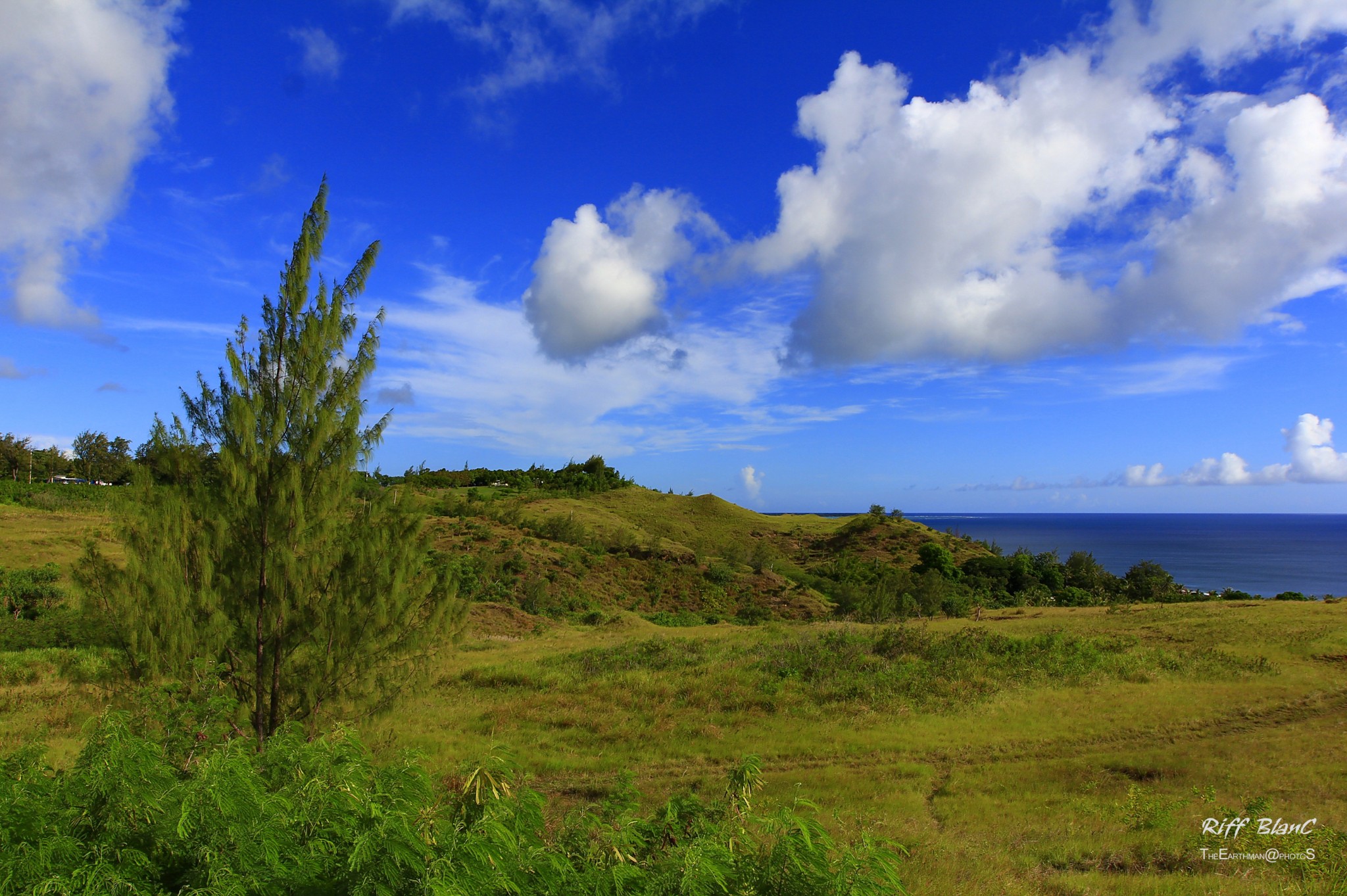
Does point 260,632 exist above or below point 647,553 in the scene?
above

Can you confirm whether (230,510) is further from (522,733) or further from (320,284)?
(522,733)

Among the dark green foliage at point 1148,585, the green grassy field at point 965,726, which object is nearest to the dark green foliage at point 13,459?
the green grassy field at point 965,726

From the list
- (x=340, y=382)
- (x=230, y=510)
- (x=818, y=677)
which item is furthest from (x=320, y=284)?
(x=818, y=677)

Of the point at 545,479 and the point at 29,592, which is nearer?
the point at 29,592

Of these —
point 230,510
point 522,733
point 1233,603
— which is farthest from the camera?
point 1233,603

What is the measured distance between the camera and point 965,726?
16062 mm

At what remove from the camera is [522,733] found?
15.3 m

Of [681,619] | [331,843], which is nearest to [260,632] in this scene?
[331,843]

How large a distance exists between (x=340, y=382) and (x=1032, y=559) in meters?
64.3

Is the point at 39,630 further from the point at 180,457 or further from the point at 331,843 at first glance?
the point at 331,843

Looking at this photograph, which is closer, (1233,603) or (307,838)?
(307,838)

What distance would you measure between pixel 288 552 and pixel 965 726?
1460 cm

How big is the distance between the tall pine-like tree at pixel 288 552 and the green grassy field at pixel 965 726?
1.15 meters

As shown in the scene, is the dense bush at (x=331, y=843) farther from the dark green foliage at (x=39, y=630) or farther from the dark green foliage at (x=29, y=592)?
the dark green foliage at (x=29, y=592)
